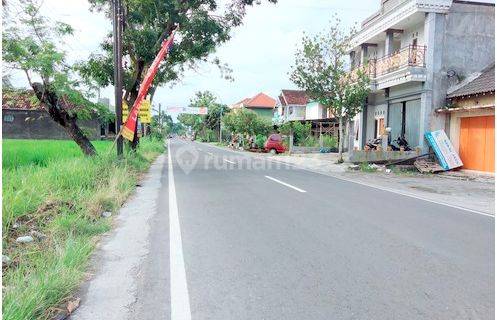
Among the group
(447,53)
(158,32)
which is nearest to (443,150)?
(447,53)

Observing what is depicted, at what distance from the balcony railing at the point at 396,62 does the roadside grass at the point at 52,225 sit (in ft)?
49.1

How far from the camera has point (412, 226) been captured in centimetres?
738

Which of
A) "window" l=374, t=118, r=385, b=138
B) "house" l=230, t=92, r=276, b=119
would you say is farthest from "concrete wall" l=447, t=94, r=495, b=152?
"house" l=230, t=92, r=276, b=119

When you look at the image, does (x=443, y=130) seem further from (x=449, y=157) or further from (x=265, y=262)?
(x=265, y=262)

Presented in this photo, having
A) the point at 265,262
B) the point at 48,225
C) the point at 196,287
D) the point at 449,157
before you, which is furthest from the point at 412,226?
the point at 449,157

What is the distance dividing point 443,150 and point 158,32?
1387 cm

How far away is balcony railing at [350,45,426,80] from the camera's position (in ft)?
67.6

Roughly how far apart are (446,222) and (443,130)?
45.7 ft

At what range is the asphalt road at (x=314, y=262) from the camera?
392cm

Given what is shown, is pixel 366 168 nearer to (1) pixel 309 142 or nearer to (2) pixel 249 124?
(1) pixel 309 142

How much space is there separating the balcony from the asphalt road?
12469mm

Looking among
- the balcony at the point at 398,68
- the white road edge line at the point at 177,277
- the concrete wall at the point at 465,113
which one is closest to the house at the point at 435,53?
the balcony at the point at 398,68

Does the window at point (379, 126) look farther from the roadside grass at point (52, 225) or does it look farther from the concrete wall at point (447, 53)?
the roadside grass at point (52, 225)

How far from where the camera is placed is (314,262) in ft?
17.1
